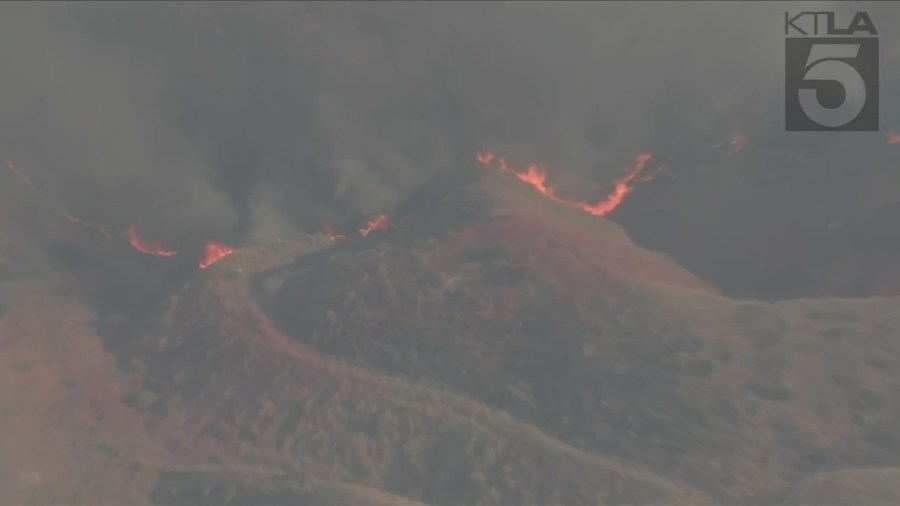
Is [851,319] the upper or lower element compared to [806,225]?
lower

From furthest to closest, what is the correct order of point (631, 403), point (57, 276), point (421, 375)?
1. point (57, 276)
2. point (421, 375)
3. point (631, 403)

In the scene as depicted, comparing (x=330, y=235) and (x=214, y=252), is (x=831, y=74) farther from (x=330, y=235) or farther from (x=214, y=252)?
(x=214, y=252)

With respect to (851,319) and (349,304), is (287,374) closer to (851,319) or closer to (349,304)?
(349,304)

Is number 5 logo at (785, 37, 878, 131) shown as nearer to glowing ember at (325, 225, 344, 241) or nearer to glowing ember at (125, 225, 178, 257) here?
glowing ember at (325, 225, 344, 241)

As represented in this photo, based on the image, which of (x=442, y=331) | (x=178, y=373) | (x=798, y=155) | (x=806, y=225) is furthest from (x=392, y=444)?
(x=798, y=155)

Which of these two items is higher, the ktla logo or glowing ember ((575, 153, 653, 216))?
the ktla logo

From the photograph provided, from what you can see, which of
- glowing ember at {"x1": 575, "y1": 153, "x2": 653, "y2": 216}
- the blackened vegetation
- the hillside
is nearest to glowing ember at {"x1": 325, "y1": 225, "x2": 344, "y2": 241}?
the hillside
